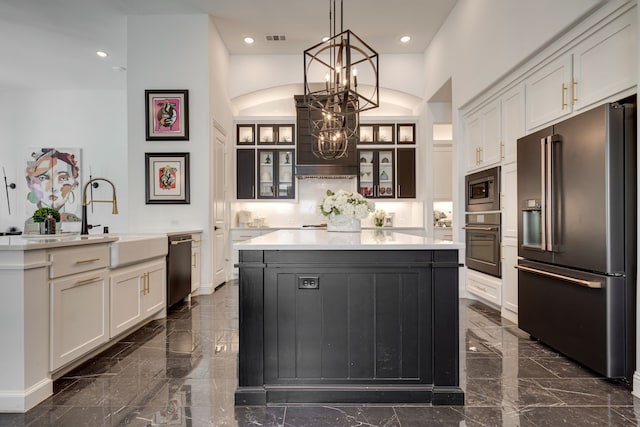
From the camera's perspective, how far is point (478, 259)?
426 centimetres

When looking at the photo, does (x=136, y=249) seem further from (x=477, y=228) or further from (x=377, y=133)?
(x=377, y=133)

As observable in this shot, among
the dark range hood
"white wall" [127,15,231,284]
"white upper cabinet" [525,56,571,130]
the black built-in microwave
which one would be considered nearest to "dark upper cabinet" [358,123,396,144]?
the dark range hood

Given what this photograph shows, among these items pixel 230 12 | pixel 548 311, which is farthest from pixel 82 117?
pixel 548 311

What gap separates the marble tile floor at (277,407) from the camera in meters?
1.86

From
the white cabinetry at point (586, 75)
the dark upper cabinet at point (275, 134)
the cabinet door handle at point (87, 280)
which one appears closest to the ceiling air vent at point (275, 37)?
the dark upper cabinet at point (275, 134)

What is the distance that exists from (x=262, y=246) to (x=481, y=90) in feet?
10.7

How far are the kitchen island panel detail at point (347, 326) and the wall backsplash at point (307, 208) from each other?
4.63 metres

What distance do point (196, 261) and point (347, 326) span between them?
10.6 ft

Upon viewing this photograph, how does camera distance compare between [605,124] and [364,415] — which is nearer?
[364,415]

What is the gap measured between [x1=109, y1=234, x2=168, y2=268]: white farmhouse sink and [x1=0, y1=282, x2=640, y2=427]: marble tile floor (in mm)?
704

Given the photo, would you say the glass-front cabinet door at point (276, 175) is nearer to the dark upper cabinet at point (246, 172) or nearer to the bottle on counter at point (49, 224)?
the dark upper cabinet at point (246, 172)

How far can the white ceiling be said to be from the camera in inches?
180

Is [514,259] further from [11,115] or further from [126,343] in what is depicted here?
[11,115]

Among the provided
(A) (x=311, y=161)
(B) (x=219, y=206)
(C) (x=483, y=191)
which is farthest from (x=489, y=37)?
(B) (x=219, y=206)
